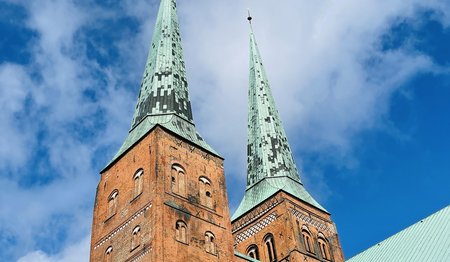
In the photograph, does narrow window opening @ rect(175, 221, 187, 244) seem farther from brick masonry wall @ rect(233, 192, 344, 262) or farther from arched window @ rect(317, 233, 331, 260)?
arched window @ rect(317, 233, 331, 260)

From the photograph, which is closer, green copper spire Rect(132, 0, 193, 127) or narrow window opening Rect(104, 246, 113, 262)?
narrow window opening Rect(104, 246, 113, 262)

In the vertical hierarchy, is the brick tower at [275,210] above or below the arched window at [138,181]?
above

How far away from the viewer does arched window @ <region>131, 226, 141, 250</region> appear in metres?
27.0

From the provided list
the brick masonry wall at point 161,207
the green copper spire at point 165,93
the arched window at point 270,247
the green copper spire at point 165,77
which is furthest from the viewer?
the arched window at point 270,247

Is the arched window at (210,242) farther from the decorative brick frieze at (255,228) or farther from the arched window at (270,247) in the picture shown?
the decorative brick frieze at (255,228)

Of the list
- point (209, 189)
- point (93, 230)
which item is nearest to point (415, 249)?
point (209, 189)

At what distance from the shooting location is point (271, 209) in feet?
122

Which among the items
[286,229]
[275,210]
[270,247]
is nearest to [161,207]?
[286,229]

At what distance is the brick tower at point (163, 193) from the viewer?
26.8 m

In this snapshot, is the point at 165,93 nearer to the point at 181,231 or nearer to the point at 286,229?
the point at 181,231

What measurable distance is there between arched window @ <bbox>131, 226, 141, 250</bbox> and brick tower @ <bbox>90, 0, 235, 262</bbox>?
4 centimetres

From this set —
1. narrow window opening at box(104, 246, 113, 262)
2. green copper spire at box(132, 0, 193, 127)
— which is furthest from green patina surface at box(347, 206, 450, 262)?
narrow window opening at box(104, 246, 113, 262)

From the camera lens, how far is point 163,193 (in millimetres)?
27438

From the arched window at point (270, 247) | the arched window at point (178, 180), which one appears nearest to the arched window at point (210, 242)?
the arched window at point (178, 180)
